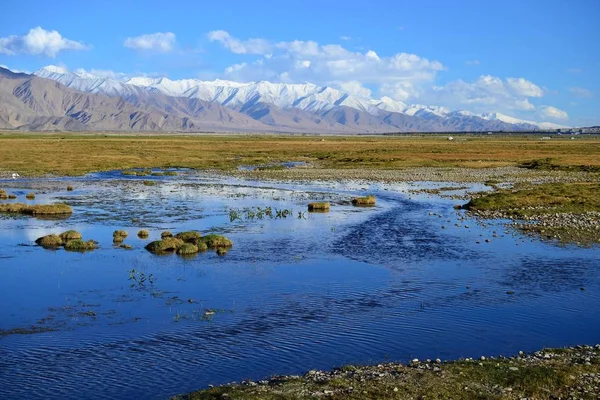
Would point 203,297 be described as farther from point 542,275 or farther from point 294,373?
point 542,275

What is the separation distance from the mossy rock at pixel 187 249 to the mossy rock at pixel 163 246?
43 centimetres

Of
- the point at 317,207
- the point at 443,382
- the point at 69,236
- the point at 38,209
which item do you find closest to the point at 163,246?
the point at 69,236

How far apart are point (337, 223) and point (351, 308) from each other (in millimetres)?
19618

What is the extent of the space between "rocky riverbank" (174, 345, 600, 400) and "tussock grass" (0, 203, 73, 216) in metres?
33.6

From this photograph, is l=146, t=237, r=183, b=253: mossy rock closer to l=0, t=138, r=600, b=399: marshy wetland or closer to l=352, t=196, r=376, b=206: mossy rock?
l=0, t=138, r=600, b=399: marshy wetland

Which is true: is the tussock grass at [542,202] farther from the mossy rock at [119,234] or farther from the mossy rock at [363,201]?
the mossy rock at [119,234]

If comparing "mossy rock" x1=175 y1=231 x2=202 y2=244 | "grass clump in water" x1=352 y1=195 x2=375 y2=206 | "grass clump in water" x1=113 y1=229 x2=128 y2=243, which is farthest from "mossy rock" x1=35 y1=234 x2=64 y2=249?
"grass clump in water" x1=352 y1=195 x2=375 y2=206

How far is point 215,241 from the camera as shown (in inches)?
1352

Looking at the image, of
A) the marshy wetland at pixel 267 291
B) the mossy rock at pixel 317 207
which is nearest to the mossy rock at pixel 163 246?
the marshy wetland at pixel 267 291

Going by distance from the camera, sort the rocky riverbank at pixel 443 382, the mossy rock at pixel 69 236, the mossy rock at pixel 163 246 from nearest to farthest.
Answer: the rocky riverbank at pixel 443 382
the mossy rock at pixel 163 246
the mossy rock at pixel 69 236

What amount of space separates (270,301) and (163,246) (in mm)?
10878

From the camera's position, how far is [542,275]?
28.1 meters

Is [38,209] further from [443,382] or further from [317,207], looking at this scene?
[443,382]

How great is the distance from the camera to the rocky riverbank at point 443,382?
14.7 m
